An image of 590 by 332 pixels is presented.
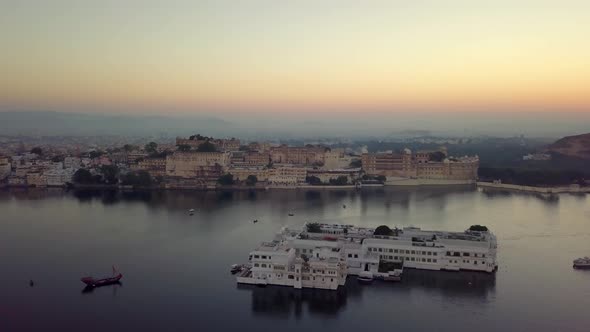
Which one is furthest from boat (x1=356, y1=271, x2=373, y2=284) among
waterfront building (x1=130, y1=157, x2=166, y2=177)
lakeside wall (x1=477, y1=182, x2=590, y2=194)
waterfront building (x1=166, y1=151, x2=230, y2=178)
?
waterfront building (x1=130, y1=157, x2=166, y2=177)

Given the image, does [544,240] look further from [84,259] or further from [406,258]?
[84,259]

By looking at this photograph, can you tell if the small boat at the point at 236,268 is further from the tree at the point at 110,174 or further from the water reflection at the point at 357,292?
the tree at the point at 110,174

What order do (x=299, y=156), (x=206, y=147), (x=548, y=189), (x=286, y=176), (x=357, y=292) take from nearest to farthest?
(x=357, y=292) < (x=548, y=189) < (x=286, y=176) < (x=206, y=147) < (x=299, y=156)

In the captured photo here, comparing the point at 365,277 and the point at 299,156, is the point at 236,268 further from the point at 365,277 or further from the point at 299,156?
the point at 299,156

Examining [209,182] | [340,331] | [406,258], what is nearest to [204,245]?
[406,258]

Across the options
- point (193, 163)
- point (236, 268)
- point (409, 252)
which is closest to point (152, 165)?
point (193, 163)

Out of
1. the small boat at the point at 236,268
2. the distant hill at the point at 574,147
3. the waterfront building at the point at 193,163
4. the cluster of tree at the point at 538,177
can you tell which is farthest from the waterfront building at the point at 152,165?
the distant hill at the point at 574,147

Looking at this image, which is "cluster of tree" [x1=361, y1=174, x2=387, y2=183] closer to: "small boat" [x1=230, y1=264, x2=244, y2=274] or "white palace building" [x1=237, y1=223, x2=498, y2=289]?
"white palace building" [x1=237, y1=223, x2=498, y2=289]
